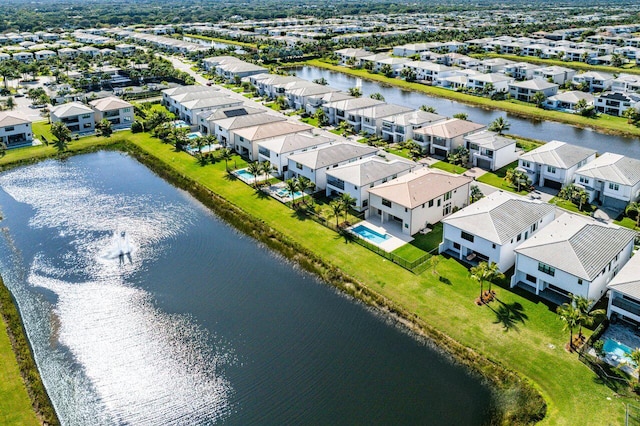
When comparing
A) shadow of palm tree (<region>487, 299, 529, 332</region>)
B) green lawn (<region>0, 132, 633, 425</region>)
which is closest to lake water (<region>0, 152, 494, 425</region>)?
green lawn (<region>0, 132, 633, 425</region>)

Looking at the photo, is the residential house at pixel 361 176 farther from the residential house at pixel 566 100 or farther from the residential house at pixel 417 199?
the residential house at pixel 566 100

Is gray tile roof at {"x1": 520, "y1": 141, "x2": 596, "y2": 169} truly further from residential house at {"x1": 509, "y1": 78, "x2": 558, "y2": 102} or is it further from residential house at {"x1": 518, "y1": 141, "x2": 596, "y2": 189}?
residential house at {"x1": 509, "y1": 78, "x2": 558, "y2": 102}

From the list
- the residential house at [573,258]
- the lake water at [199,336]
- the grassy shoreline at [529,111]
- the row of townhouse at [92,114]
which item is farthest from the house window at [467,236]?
the row of townhouse at [92,114]

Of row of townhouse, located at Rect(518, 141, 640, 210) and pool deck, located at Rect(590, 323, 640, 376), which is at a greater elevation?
row of townhouse, located at Rect(518, 141, 640, 210)

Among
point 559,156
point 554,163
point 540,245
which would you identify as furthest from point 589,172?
point 540,245

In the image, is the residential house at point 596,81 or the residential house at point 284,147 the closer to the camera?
the residential house at point 284,147

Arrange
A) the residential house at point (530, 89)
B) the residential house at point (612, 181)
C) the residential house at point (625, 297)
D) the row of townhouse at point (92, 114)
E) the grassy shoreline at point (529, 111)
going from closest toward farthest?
1. the residential house at point (625, 297)
2. the residential house at point (612, 181)
3. the grassy shoreline at point (529, 111)
4. the row of townhouse at point (92, 114)
5. the residential house at point (530, 89)

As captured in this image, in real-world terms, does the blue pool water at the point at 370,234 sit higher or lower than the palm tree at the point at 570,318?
lower
